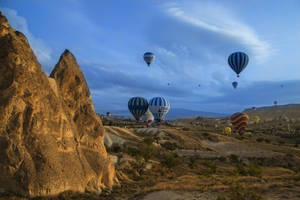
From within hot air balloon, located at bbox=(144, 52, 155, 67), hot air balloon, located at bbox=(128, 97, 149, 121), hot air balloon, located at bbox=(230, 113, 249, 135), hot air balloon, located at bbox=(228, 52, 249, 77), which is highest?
hot air balloon, located at bbox=(144, 52, 155, 67)

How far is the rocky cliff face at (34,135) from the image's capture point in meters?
8.92

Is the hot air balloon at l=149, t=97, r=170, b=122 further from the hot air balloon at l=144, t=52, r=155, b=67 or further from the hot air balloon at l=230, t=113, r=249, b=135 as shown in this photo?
the hot air balloon at l=230, t=113, r=249, b=135

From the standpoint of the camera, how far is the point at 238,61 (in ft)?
160

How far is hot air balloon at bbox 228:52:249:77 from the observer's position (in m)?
48.8

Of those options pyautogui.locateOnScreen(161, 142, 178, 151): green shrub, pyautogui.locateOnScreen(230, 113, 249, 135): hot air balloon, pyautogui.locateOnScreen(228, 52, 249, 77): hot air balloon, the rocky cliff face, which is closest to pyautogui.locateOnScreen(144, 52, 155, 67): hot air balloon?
pyautogui.locateOnScreen(228, 52, 249, 77): hot air balloon

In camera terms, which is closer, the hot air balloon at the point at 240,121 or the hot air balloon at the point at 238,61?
the hot air balloon at the point at 238,61

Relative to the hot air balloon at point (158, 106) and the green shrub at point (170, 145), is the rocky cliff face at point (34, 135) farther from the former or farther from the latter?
the hot air balloon at point (158, 106)

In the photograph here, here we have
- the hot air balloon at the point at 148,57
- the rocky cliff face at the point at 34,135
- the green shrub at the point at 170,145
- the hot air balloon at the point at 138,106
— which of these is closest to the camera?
the rocky cliff face at the point at 34,135

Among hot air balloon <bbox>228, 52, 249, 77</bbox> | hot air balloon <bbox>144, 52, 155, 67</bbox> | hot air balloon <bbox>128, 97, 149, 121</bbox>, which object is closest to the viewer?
hot air balloon <bbox>228, 52, 249, 77</bbox>

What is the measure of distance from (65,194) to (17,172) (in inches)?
81.6

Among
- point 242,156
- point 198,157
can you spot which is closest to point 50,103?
point 198,157

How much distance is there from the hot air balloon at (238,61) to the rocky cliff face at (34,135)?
143 ft

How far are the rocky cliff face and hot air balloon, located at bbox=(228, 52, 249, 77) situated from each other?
43.5 m

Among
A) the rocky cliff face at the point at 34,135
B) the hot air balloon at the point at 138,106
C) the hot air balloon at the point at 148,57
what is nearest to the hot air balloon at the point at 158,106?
the hot air balloon at the point at 138,106
